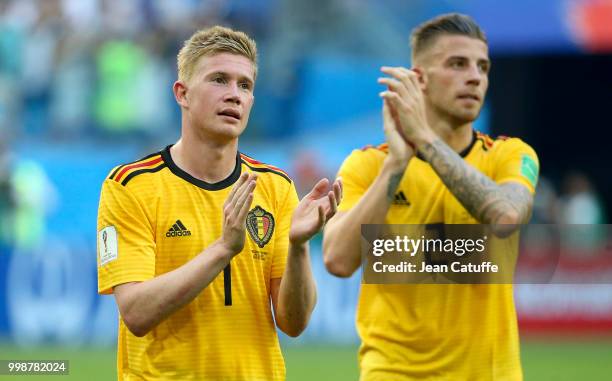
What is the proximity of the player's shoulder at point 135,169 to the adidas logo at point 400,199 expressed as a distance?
3.94 ft

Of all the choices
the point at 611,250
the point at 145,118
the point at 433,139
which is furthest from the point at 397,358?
the point at 145,118

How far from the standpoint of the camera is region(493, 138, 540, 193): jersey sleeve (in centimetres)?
573

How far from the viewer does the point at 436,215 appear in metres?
5.82

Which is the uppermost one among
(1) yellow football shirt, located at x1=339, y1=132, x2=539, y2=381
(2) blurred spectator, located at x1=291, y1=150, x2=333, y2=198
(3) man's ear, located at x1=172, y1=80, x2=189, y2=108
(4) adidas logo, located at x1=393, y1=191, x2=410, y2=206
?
(2) blurred spectator, located at x1=291, y1=150, x2=333, y2=198

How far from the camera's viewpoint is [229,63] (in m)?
5.31

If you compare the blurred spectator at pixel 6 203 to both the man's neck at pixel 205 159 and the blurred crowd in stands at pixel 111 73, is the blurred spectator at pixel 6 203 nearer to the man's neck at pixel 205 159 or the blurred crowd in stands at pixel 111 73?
the blurred crowd in stands at pixel 111 73

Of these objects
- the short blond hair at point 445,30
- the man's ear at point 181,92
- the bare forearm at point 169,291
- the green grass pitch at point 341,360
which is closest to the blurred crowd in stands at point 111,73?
the green grass pitch at point 341,360

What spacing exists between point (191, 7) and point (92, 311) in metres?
7.28

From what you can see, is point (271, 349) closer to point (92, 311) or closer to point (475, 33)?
point (475, 33)

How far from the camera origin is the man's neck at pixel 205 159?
5363mm

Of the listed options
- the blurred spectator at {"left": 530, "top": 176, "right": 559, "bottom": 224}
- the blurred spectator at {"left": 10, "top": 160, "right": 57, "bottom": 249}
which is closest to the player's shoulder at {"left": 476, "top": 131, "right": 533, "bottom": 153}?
the blurred spectator at {"left": 10, "top": 160, "right": 57, "bottom": 249}

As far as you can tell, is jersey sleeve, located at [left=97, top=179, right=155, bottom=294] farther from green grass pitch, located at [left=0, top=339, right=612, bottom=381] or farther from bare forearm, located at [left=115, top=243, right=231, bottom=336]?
green grass pitch, located at [left=0, top=339, right=612, bottom=381]

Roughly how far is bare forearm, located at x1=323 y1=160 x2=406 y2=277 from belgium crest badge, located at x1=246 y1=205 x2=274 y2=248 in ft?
1.26

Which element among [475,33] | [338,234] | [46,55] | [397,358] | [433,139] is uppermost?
[46,55]
